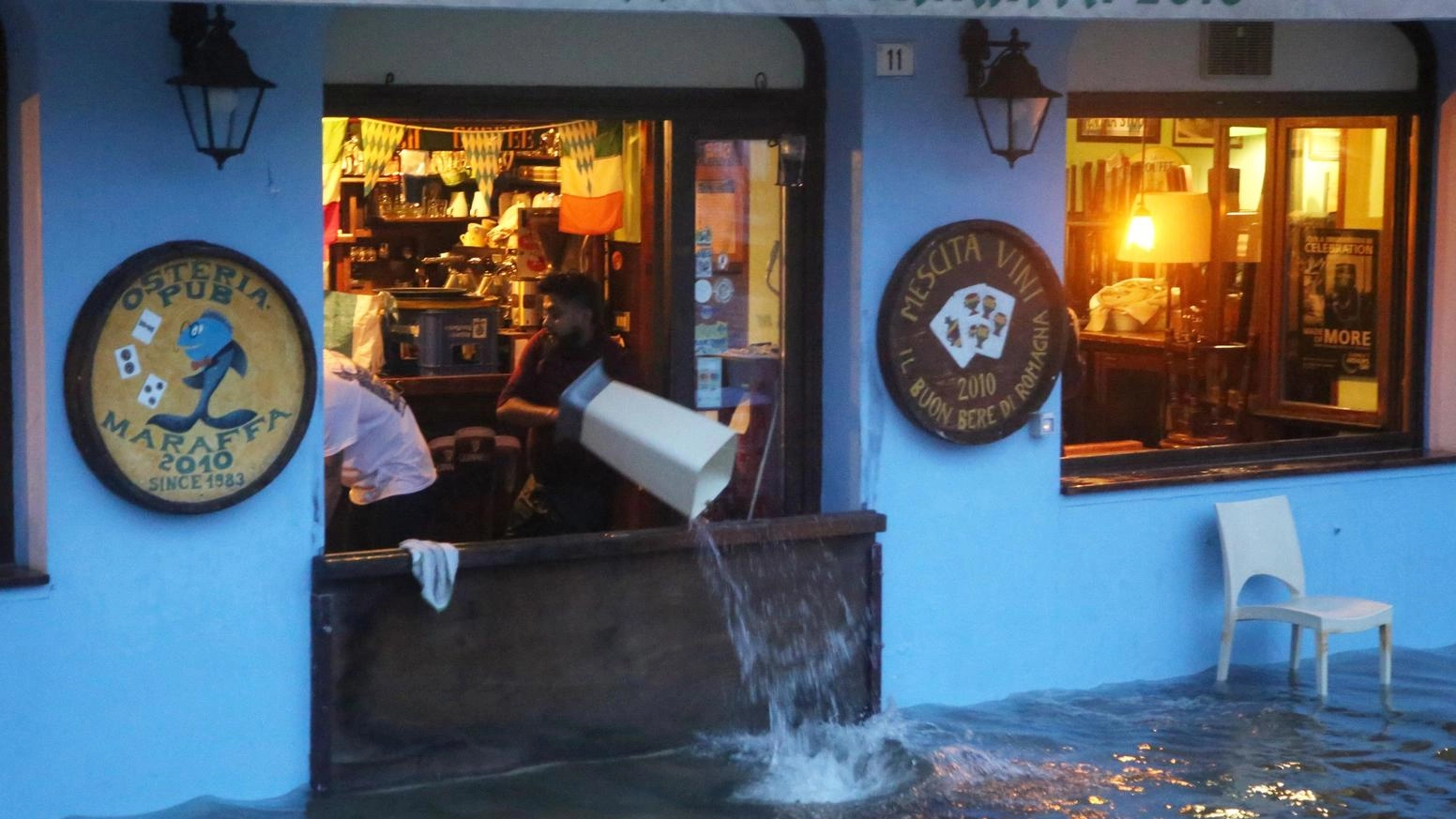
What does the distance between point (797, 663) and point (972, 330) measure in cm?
147

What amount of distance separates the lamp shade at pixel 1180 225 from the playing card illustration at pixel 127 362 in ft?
17.3

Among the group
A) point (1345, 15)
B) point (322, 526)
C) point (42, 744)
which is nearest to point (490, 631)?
point (322, 526)

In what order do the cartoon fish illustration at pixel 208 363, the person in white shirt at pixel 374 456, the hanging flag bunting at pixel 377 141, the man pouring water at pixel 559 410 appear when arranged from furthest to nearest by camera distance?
the hanging flag bunting at pixel 377 141
the man pouring water at pixel 559 410
the person in white shirt at pixel 374 456
the cartoon fish illustration at pixel 208 363

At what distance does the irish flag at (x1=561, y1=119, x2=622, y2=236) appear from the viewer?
776cm

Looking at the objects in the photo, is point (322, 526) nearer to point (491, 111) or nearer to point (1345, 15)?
point (491, 111)

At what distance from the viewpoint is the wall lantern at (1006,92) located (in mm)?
6922

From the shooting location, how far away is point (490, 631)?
640cm

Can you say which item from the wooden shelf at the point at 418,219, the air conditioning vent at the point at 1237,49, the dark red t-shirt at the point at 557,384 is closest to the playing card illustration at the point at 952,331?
the dark red t-shirt at the point at 557,384

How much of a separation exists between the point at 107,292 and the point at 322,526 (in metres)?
1.06

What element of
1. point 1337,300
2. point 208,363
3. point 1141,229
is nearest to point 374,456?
point 208,363

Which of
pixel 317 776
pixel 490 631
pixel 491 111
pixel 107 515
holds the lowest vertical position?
pixel 317 776

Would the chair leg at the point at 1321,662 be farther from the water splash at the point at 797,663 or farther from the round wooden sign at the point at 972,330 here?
the water splash at the point at 797,663

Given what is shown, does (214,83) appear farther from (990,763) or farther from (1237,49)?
(1237,49)

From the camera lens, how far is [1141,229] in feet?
30.6
